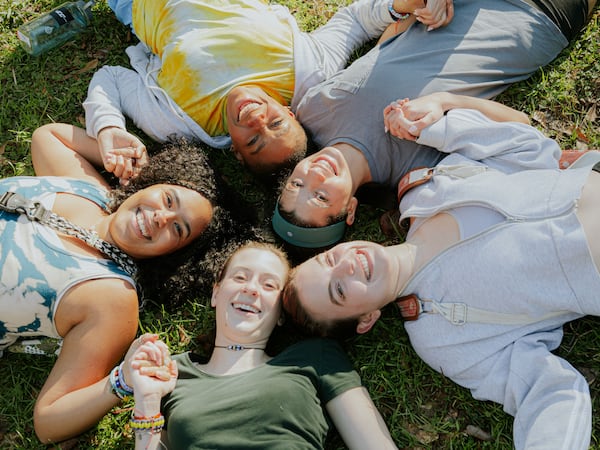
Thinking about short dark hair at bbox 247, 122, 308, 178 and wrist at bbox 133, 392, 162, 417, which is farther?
short dark hair at bbox 247, 122, 308, 178

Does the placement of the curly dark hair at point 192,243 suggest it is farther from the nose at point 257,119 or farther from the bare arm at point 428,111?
the bare arm at point 428,111

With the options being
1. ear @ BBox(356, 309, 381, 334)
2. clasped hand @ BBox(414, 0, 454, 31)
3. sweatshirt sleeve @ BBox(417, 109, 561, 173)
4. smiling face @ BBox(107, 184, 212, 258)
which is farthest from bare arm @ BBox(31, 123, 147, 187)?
clasped hand @ BBox(414, 0, 454, 31)

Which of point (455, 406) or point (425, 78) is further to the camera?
point (425, 78)

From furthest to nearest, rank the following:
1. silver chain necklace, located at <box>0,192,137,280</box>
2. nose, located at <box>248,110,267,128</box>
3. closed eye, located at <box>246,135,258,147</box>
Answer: closed eye, located at <box>246,135,258,147</box> < nose, located at <box>248,110,267,128</box> < silver chain necklace, located at <box>0,192,137,280</box>

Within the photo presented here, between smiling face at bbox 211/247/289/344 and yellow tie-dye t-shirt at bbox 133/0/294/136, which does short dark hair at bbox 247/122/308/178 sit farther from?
smiling face at bbox 211/247/289/344

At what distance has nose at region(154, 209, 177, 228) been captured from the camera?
13.1 ft

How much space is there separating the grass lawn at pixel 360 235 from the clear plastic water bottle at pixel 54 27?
0.26 feet

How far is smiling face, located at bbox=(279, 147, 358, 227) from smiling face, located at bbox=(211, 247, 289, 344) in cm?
41

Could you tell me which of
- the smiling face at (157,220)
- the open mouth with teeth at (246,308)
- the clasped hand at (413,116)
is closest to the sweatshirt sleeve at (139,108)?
the smiling face at (157,220)

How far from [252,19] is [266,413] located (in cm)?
315

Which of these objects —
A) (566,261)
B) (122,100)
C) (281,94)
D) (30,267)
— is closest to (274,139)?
(281,94)

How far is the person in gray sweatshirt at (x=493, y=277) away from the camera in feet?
11.5

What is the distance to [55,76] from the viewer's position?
5.40 m

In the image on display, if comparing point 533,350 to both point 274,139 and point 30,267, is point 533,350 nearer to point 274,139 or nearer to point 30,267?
point 274,139
